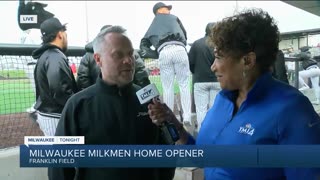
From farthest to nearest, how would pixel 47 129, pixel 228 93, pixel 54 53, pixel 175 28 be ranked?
pixel 175 28
pixel 54 53
pixel 47 129
pixel 228 93

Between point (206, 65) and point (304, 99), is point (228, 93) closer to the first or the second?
point (304, 99)

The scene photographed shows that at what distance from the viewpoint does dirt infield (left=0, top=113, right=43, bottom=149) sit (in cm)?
177

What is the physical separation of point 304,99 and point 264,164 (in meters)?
0.19

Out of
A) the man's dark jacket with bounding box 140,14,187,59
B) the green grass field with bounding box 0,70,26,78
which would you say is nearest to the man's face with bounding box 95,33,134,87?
the green grass field with bounding box 0,70,26,78

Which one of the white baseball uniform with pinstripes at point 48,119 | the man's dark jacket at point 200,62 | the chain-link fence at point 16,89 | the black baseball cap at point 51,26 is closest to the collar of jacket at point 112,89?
the chain-link fence at point 16,89

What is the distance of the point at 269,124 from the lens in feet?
2.75

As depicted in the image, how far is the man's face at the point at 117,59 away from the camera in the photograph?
43.1 inches

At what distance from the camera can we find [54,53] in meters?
1.85

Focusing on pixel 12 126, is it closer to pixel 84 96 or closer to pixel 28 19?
pixel 28 19

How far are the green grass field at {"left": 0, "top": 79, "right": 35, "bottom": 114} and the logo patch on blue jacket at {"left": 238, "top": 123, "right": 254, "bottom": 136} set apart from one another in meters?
1.39

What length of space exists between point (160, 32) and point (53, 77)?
2.84 ft

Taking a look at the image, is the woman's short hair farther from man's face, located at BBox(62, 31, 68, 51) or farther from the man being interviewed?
man's face, located at BBox(62, 31, 68, 51)

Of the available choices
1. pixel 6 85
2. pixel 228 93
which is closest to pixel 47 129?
pixel 6 85

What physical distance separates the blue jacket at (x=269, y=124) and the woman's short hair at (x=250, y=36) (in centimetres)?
6
